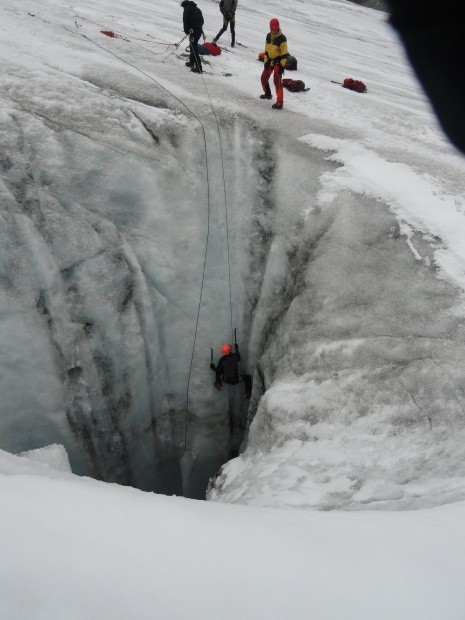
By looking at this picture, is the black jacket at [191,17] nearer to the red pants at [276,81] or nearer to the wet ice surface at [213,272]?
the wet ice surface at [213,272]

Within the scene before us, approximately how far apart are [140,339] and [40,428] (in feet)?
5.23

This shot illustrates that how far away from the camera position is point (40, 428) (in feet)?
18.5

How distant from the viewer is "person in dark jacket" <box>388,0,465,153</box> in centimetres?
815

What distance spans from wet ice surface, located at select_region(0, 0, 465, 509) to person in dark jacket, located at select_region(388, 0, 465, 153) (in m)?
1.73

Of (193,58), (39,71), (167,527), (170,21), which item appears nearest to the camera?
(167,527)

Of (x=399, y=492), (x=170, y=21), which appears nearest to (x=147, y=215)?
(x=399, y=492)

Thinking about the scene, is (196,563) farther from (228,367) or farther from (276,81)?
(276,81)

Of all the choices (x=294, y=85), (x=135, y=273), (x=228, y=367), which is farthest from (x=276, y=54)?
(x=228, y=367)

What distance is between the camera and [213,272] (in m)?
6.21

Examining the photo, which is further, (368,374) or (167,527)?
(368,374)

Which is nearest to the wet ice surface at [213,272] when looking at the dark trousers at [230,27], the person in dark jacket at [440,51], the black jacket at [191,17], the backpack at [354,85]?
the black jacket at [191,17]

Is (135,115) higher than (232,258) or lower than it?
higher

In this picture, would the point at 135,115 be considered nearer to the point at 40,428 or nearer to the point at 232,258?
the point at 232,258

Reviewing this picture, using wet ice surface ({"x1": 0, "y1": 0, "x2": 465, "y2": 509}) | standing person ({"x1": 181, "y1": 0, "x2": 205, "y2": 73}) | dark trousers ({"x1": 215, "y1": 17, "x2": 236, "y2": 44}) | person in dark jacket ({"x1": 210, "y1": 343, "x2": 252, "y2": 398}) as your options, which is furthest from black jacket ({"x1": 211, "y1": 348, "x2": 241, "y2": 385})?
dark trousers ({"x1": 215, "y1": 17, "x2": 236, "y2": 44})
